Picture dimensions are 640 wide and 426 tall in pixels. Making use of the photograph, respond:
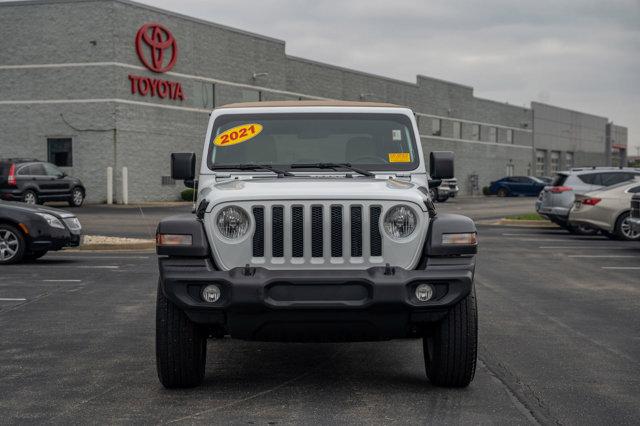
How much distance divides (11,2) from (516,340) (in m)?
36.5

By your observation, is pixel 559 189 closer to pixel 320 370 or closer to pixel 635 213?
pixel 635 213

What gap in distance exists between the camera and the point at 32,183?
3177cm

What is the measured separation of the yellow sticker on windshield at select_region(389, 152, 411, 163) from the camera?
7.38 meters

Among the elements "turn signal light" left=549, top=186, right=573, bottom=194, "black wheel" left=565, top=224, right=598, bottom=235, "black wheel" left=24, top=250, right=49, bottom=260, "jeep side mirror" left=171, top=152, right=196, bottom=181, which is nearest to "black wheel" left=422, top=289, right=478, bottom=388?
"jeep side mirror" left=171, top=152, right=196, bottom=181

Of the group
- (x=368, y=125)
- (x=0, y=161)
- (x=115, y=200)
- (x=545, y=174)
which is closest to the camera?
(x=368, y=125)

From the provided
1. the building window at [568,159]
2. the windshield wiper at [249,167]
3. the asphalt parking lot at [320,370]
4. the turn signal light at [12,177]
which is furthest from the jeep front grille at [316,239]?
the building window at [568,159]

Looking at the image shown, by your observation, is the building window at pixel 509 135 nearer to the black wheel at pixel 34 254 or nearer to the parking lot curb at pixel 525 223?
the parking lot curb at pixel 525 223

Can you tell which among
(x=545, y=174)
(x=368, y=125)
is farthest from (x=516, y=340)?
(x=545, y=174)

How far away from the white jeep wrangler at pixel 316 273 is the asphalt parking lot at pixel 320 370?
1.30 ft

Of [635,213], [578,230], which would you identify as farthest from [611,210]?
[635,213]

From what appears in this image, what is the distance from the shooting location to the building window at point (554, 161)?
90125 mm

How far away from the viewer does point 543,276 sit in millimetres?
13789

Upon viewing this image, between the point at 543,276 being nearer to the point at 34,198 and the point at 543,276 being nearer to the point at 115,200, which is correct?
the point at 34,198

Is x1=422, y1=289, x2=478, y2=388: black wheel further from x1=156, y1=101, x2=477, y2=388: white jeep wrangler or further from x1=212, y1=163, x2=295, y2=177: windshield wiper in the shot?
x1=212, y1=163, x2=295, y2=177: windshield wiper
